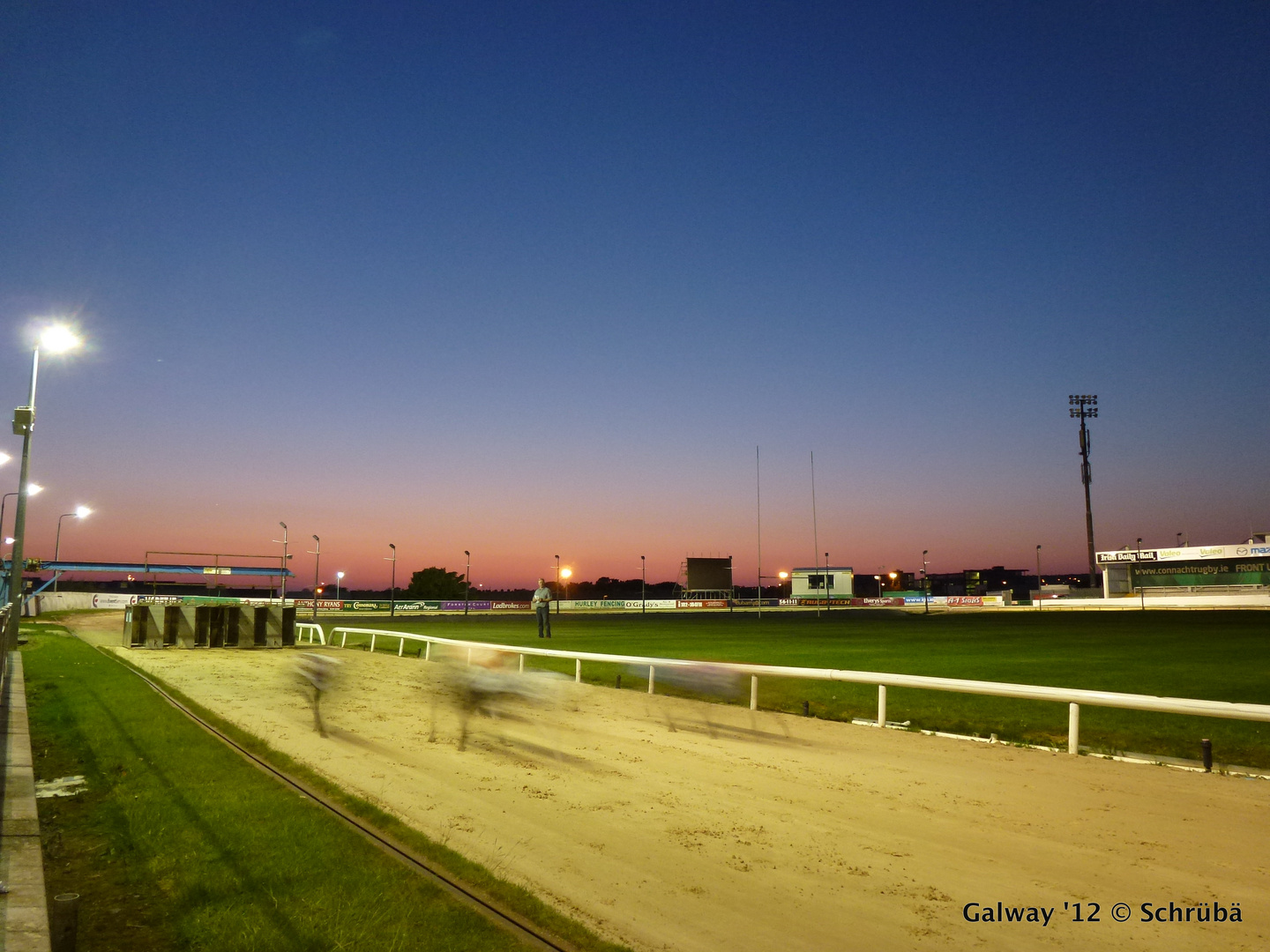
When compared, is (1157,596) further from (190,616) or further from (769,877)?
(769,877)

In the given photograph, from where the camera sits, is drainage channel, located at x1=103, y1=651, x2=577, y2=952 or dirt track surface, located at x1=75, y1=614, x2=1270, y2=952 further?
dirt track surface, located at x1=75, y1=614, x2=1270, y2=952

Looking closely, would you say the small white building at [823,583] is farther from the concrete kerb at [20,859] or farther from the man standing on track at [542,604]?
the concrete kerb at [20,859]

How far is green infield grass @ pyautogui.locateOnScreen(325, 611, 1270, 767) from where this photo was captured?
10023 millimetres

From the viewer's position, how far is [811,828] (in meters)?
5.86

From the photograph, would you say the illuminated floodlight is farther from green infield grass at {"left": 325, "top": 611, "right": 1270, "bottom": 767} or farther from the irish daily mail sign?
the irish daily mail sign

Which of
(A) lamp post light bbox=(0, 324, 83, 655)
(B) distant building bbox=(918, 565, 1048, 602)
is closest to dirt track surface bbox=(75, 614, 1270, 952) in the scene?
(A) lamp post light bbox=(0, 324, 83, 655)

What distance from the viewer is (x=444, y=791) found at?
684cm

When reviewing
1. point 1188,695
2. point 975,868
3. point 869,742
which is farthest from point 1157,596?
point 975,868

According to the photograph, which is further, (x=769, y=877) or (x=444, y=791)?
(x=444, y=791)

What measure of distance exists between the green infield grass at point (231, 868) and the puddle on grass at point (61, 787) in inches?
4.4

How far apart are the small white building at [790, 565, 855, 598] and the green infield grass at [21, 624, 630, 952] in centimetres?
7723

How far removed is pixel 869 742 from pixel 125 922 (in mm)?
7355

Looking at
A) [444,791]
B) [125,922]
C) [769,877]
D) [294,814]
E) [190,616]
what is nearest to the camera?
[125,922]

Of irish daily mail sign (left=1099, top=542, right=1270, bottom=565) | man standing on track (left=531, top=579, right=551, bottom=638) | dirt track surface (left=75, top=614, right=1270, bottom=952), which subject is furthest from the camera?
irish daily mail sign (left=1099, top=542, right=1270, bottom=565)
